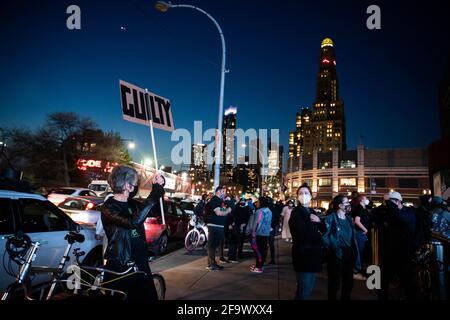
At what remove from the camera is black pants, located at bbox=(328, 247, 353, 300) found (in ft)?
16.0

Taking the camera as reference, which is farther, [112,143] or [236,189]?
[236,189]

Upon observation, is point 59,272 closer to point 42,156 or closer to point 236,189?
point 42,156

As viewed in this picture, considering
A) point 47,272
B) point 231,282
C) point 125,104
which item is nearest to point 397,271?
point 231,282

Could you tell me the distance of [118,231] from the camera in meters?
3.09

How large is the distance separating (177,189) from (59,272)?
55140mm

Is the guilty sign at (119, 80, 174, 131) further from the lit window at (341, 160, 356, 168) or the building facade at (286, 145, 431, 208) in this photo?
the lit window at (341, 160, 356, 168)

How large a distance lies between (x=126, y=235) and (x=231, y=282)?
176 inches

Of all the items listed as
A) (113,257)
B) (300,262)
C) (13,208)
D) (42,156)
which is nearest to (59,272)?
(113,257)

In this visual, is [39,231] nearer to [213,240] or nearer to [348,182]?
[213,240]

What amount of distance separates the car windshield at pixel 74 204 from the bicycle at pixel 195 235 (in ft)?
12.2

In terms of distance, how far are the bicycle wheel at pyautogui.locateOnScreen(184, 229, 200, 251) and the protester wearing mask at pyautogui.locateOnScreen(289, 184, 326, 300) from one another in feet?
23.3

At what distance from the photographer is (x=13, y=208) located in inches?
189

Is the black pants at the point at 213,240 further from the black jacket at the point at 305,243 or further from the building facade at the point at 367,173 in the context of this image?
the building facade at the point at 367,173

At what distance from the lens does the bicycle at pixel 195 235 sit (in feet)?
37.0
